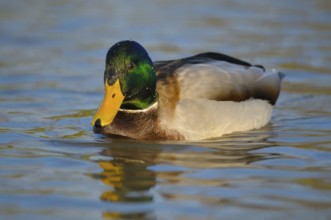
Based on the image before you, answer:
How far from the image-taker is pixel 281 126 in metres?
8.94

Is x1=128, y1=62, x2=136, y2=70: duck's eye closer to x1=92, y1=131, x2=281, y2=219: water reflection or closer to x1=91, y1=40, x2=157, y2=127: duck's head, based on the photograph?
x1=91, y1=40, x2=157, y2=127: duck's head

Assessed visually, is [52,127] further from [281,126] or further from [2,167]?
[281,126]

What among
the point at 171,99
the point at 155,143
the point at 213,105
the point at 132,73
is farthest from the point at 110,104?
the point at 213,105

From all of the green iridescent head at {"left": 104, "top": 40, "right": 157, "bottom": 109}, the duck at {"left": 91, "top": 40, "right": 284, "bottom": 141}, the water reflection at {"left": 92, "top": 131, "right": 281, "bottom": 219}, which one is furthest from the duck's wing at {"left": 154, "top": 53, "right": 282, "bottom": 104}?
the water reflection at {"left": 92, "top": 131, "right": 281, "bottom": 219}

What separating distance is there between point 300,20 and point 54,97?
19.1 feet

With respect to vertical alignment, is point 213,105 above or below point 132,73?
below

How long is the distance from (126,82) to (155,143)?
646 millimetres

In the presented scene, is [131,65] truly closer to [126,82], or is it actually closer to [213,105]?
[126,82]

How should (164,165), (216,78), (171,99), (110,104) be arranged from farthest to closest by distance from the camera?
(216,78) < (171,99) < (110,104) < (164,165)

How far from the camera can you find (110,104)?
25.0ft

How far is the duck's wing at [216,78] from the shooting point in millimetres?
8328

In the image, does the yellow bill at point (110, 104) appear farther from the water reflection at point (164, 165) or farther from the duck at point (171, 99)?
the water reflection at point (164, 165)

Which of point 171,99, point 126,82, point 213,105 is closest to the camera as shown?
point 126,82

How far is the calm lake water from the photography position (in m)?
6.09
